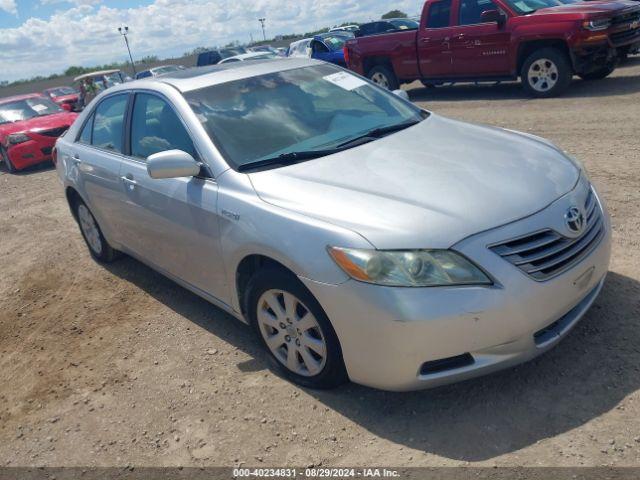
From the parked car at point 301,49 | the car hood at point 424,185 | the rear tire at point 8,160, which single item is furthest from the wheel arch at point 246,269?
the parked car at point 301,49

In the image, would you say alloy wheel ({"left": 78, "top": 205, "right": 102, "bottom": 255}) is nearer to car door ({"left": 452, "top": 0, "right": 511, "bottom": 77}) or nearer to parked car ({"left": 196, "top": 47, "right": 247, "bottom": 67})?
car door ({"left": 452, "top": 0, "right": 511, "bottom": 77})

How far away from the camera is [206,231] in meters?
3.52

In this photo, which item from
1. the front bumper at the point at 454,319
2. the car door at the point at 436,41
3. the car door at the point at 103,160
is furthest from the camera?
the car door at the point at 436,41

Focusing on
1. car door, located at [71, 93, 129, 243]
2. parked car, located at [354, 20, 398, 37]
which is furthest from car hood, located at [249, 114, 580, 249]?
parked car, located at [354, 20, 398, 37]

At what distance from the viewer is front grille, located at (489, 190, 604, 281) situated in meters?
2.67

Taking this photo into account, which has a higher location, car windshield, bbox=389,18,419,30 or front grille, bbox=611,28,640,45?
car windshield, bbox=389,18,419,30

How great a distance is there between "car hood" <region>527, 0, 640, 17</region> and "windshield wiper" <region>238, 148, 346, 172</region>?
7970 millimetres

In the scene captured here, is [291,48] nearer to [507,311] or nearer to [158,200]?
[158,200]

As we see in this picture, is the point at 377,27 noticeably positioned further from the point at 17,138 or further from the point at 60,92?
the point at 60,92

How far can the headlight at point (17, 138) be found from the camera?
1218 cm

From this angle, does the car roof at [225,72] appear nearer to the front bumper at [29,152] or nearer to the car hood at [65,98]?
the front bumper at [29,152]

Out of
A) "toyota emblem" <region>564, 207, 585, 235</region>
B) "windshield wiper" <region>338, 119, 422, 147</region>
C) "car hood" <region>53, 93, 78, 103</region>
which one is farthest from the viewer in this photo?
"car hood" <region>53, 93, 78, 103</region>

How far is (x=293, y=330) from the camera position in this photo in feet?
10.4

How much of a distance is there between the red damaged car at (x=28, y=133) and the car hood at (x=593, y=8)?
9.61 meters
